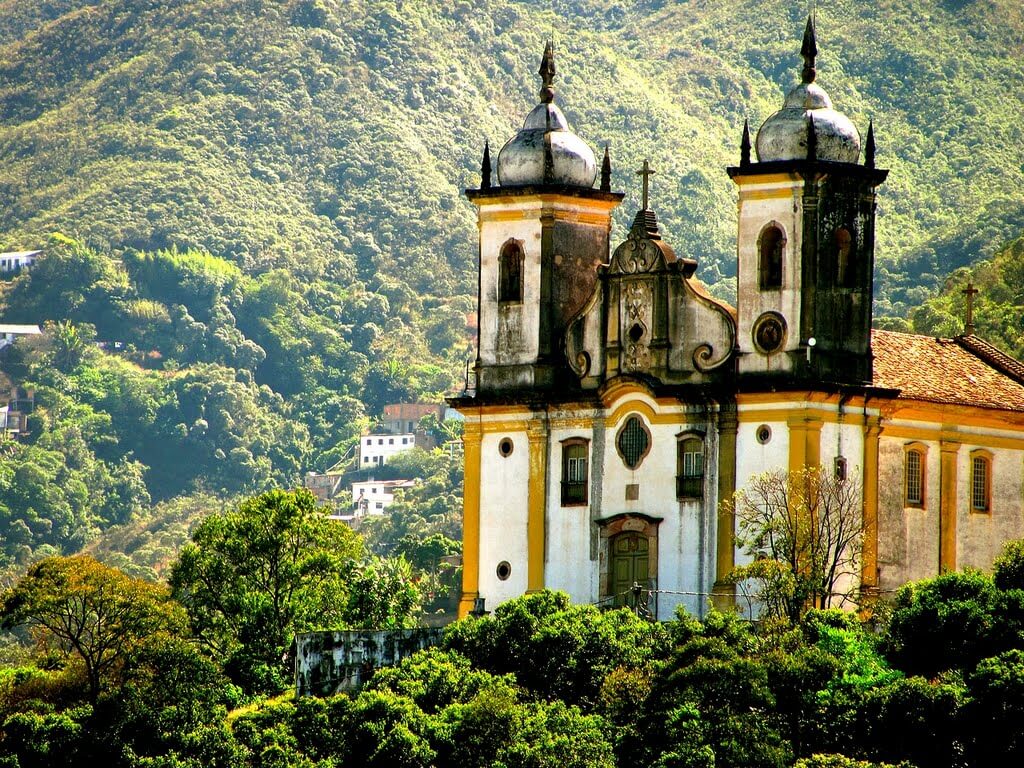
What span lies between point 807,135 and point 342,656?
14717mm

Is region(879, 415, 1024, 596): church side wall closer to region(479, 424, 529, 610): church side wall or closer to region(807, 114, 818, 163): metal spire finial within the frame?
region(807, 114, 818, 163): metal spire finial

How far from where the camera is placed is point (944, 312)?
94062 mm

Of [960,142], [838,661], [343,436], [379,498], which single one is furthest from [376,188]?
[838,661]

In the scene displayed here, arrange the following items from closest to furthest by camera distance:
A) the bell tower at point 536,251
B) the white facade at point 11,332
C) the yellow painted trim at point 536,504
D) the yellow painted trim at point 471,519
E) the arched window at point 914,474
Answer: the arched window at point 914,474, the yellow painted trim at point 536,504, the bell tower at point 536,251, the yellow painted trim at point 471,519, the white facade at point 11,332

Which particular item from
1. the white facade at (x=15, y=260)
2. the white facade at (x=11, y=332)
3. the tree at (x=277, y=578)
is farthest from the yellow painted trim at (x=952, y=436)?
the white facade at (x=15, y=260)

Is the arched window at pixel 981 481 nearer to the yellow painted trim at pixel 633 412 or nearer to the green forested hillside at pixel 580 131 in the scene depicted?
the yellow painted trim at pixel 633 412

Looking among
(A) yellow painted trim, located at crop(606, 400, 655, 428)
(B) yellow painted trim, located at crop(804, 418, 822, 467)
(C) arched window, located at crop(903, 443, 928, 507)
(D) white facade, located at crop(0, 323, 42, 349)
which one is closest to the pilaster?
(A) yellow painted trim, located at crop(606, 400, 655, 428)

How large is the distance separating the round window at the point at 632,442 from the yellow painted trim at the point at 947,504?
669 centimetres

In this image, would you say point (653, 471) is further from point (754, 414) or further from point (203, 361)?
point (203, 361)

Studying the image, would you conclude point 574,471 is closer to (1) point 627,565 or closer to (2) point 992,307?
(1) point 627,565

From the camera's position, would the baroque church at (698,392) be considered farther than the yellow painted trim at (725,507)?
Yes

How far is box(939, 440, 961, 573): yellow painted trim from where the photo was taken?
2244 inches

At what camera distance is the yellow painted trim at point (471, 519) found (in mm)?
58531

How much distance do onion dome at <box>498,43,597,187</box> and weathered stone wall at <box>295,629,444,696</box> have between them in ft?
36.2
